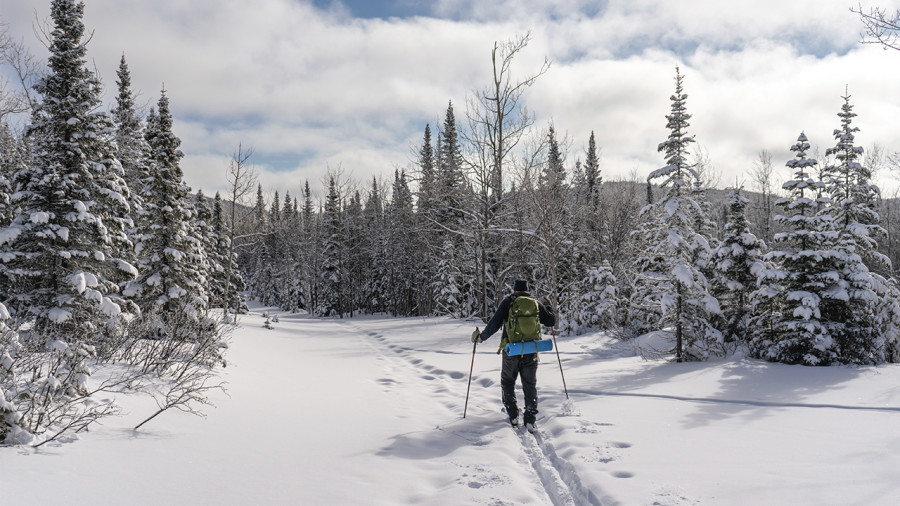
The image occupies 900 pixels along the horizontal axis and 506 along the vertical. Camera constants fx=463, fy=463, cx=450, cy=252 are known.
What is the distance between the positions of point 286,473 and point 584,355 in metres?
10.8

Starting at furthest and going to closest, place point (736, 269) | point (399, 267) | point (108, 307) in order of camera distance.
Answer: point (399, 267)
point (736, 269)
point (108, 307)

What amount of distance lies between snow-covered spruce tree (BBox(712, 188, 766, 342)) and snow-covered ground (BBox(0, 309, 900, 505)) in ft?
11.0

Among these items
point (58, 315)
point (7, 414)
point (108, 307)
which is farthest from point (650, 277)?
point (58, 315)

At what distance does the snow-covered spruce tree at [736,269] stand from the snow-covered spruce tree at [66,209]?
53.6ft

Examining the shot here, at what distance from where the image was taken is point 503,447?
597cm

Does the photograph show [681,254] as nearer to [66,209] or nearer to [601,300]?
[601,300]

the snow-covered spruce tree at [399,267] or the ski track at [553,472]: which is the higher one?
the snow-covered spruce tree at [399,267]

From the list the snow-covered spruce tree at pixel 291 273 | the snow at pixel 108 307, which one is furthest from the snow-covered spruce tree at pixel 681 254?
the snow-covered spruce tree at pixel 291 273

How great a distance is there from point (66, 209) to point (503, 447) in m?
13.0

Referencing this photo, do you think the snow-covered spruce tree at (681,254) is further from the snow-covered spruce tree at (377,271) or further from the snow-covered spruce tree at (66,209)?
the snow-covered spruce tree at (377,271)

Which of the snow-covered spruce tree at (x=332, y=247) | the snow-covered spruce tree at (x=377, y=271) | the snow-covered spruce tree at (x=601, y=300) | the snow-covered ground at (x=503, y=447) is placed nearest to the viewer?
the snow-covered ground at (x=503, y=447)

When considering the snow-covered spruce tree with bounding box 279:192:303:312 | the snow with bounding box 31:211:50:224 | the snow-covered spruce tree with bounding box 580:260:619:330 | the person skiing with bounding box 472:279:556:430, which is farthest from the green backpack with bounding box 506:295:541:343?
the snow-covered spruce tree with bounding box 279:192:303:312

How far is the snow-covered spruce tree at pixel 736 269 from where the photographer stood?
1337 centimetres

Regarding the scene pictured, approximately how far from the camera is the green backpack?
6.98 meters
